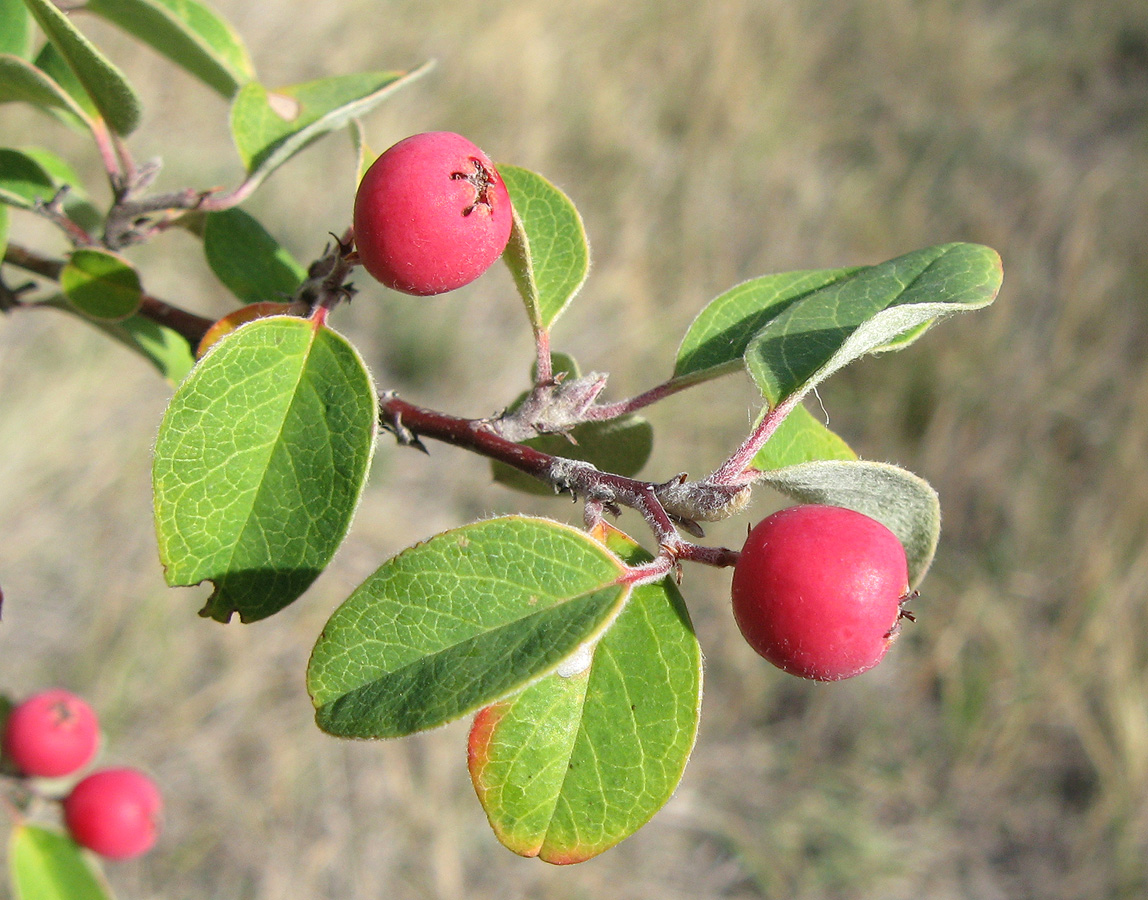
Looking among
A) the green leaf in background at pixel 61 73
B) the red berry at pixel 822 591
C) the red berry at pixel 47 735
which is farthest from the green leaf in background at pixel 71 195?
the red berry at pixel 822 591

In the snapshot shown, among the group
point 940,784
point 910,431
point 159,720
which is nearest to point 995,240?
point 910,431

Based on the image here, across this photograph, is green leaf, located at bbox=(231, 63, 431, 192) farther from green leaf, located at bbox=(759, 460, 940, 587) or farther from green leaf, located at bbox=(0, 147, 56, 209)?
green leaf, located at bbox=(759, 460, 940, 587)

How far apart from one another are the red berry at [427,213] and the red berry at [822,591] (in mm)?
375

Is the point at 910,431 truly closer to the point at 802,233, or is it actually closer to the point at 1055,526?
the point at 1055,526

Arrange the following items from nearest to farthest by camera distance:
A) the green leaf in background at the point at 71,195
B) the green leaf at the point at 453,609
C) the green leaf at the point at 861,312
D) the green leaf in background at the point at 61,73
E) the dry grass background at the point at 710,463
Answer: the green leaf at the point at 453,609 < the green leaf at the point at 861,312 < the green leaf in background at the point at 61,73 < the green leaf in background at the point at 71,195 < the dry grass background at the point at 710,463

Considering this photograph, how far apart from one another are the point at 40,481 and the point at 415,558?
4187mm

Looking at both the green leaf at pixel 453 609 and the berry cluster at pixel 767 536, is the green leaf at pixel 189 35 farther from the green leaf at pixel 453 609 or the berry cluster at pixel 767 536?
the green leaf at pixel 453 609

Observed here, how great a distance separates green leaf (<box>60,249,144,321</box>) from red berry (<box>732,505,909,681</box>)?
0.86 metres

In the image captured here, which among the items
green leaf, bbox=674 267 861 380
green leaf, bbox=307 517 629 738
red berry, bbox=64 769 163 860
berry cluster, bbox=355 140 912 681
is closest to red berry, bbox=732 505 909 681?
berry cluster, bbox=355 140 912 681

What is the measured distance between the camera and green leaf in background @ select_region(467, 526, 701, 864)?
0.83 meters

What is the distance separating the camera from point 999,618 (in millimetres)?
4559

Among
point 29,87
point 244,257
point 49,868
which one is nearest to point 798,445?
point 244,257

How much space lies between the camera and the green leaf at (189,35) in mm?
1215

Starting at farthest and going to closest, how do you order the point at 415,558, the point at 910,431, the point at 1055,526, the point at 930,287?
the point at 910,431, the point at 1055,526, the point at 930,287, the point at 415,558
